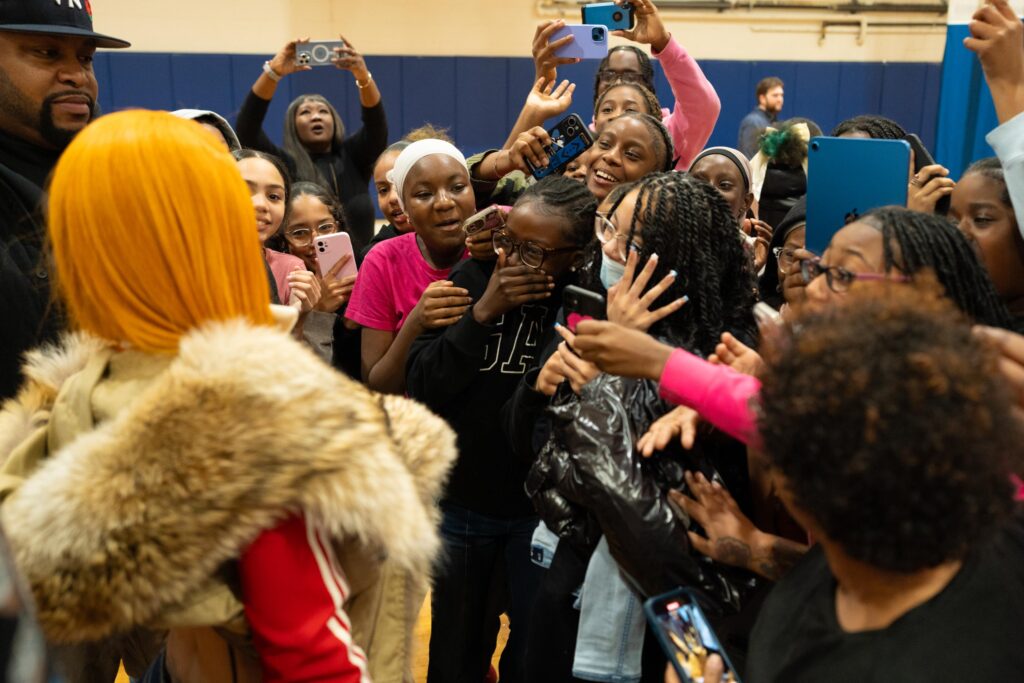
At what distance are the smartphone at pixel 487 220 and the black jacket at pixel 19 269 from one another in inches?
39.2

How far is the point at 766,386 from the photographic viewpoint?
3.20 feet

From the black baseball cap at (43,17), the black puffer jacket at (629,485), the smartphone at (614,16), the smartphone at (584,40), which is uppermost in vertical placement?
the smartphone at (614,16)

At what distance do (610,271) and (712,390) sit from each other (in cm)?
55

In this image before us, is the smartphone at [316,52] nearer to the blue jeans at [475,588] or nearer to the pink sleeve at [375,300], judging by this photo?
the pink sleeve at [375,300]

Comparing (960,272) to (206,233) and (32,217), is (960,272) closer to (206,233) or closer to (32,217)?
(206,233)

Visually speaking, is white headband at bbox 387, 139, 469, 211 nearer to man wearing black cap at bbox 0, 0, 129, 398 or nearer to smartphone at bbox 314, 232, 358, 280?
smartphone at bbox 314, 232, 358, 280

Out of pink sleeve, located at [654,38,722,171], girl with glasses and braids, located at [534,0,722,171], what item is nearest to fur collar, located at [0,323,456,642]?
girl with glasses and braids, located at [534,0,722,171]

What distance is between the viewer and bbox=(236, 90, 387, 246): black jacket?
14.0 feet

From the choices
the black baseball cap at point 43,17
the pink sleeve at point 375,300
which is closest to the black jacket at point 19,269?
the black baseball cap at point 43,17

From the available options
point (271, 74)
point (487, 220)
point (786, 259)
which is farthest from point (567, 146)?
point (271, 74)

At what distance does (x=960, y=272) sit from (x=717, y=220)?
1.58 ft

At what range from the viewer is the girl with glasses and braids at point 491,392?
2027 mm

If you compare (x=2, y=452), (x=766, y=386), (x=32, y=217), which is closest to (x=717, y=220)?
(x=766, y=386)

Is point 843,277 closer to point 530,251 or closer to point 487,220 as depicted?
point 530,251
